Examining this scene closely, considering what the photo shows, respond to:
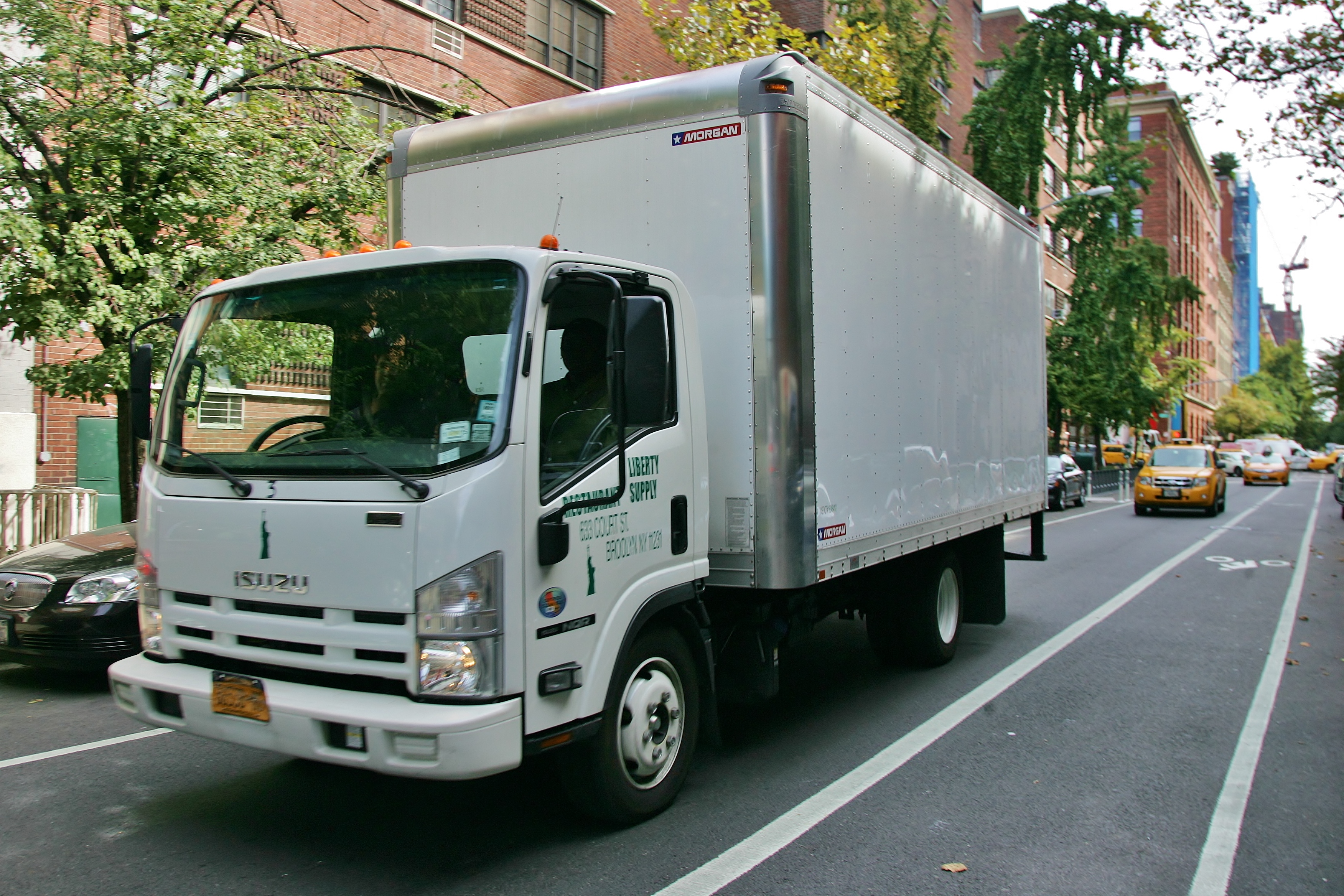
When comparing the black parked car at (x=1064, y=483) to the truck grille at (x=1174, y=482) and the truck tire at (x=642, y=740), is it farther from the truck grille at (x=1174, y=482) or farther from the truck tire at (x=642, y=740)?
the truck tire at (x=642, y=740)

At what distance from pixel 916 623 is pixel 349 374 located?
4779 mm

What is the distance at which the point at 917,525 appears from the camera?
21.2 feet

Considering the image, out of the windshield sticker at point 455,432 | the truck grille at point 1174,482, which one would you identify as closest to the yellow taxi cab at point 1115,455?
the truck grille at point 1174,482

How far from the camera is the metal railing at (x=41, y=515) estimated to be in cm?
1106

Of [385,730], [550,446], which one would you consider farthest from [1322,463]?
[385,730]

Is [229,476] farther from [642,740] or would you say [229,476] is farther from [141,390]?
[642,740]

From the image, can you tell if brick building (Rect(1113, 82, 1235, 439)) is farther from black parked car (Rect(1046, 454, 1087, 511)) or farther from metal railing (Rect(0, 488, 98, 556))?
metal railing (Rect(0, 488, 98, 556))

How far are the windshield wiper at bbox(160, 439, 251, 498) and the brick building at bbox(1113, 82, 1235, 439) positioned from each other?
2487 inches

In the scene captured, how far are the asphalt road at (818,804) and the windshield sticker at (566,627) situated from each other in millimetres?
943

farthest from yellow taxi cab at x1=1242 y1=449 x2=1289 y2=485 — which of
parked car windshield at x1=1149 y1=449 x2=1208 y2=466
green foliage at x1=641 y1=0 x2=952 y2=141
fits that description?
green foliage at x1=641 y1=0 x2=952 y2=141

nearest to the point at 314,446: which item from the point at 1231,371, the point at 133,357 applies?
the point at 133,357

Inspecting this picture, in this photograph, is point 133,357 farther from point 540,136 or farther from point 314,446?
point 540,136

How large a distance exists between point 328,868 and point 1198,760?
14.7ft

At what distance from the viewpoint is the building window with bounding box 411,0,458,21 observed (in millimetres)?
18391
